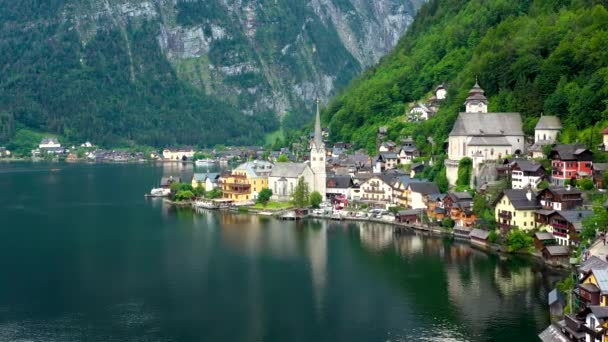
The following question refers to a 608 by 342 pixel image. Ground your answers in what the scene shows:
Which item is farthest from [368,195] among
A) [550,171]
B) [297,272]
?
[297,272]

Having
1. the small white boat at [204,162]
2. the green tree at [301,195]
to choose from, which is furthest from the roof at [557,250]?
the small white boat at [204,162]

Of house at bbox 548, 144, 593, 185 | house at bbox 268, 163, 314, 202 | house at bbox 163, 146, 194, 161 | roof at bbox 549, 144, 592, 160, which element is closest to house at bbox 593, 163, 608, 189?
house at bbox 548, 144, 593, 185

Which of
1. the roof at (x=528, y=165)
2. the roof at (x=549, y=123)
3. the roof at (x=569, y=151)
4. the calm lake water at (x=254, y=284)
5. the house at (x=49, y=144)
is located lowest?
the calm lake water at (x=254, y=284)

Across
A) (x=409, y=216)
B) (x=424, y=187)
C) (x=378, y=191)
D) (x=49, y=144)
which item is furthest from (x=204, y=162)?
(x=409, y=216)

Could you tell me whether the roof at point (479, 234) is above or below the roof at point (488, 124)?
below

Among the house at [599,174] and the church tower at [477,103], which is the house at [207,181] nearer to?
the church tower at [477,103]

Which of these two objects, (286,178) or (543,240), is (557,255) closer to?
(543,240)

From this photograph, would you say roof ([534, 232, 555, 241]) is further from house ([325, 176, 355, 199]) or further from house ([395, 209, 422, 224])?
house ([325, 176, 355, 199])
